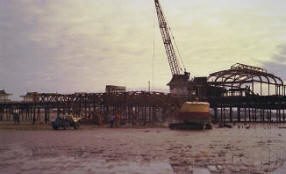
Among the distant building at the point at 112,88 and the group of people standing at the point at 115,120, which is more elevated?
the distant building at the point at 112,88

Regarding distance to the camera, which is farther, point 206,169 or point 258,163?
point 258,163

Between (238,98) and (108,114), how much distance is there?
1389 inches

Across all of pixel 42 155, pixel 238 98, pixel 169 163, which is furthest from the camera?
pixel 238 98

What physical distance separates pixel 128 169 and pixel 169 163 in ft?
7.38

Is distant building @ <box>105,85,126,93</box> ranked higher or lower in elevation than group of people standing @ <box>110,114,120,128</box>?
higher

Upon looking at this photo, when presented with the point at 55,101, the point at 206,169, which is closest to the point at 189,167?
the point at 206,169

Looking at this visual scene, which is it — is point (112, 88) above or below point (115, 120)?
above

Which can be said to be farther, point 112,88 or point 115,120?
point 112,88

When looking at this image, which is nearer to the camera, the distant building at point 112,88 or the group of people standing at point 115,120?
the group of people standing at point 115,120

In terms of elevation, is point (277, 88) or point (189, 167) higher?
point (277, 88)

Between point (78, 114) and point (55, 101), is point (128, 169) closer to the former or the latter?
point (78, 114)

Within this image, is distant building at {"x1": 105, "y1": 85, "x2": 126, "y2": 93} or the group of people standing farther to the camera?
distant building at {"x1": 105, "y1": 85, "x2": 126, "y2": 93}

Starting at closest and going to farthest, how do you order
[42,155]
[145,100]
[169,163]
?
[169,163]
[42,155]
[145,100]

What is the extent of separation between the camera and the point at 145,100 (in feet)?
177
